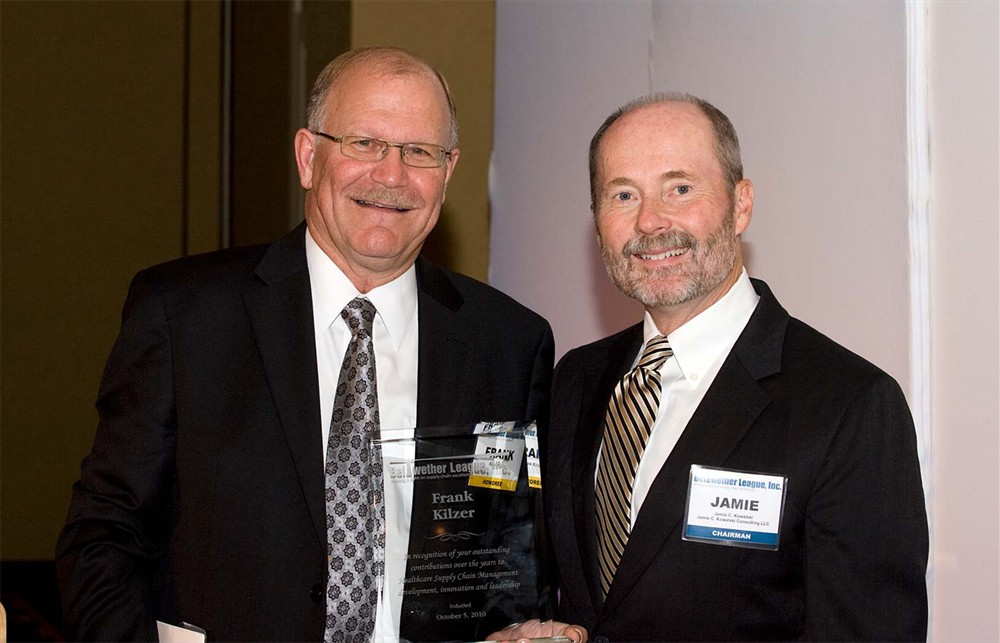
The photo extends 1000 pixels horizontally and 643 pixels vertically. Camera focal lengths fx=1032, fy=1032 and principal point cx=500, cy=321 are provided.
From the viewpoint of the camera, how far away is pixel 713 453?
2186 millimetres

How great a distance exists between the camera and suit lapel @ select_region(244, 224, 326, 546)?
2.26m

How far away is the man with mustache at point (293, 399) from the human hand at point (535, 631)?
0.71 ft

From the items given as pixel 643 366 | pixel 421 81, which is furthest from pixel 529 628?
pixel 421 81

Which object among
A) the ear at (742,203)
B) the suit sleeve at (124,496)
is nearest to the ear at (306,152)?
the suit sleeve at (124,496)

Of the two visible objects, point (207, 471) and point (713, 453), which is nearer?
point (713, 453)

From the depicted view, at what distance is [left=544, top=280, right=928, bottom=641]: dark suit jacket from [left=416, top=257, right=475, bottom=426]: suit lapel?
40 centimetres

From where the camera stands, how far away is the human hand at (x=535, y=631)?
2160 millimetres

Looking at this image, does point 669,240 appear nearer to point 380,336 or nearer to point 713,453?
point 713,453

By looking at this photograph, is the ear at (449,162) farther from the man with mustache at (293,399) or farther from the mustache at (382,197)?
the mustache at (382,197)

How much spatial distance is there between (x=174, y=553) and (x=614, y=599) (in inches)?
39.3

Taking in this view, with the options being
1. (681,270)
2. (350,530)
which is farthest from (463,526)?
(681,270)

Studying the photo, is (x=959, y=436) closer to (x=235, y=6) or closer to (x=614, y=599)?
(x=614, y=599)

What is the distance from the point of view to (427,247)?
476 cm

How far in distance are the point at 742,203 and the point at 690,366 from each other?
428 mm
